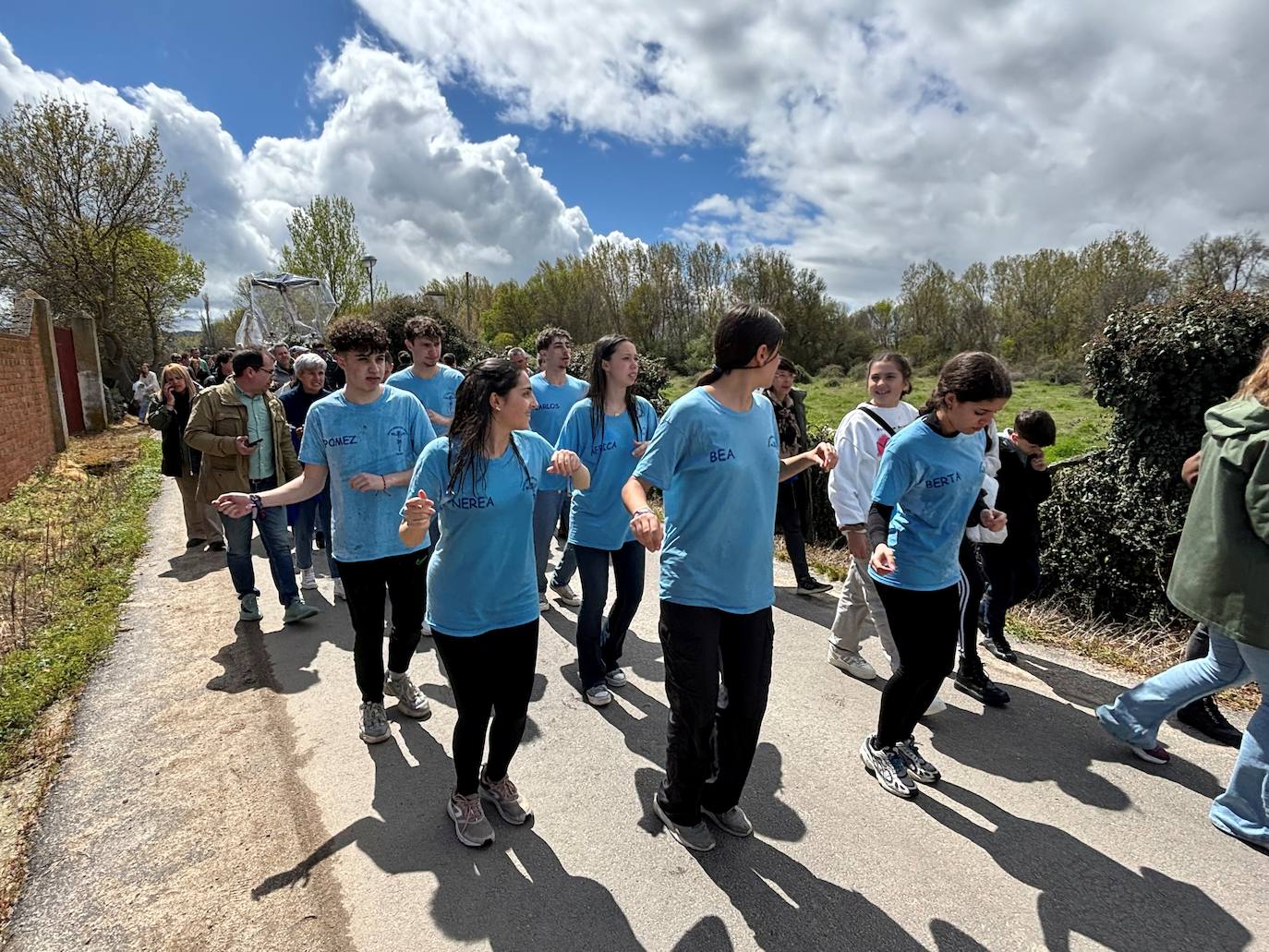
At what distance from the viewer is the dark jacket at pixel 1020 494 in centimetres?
388

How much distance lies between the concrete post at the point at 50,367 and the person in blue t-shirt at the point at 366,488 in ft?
41.6

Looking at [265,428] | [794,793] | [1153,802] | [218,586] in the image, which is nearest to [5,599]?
[218,586]

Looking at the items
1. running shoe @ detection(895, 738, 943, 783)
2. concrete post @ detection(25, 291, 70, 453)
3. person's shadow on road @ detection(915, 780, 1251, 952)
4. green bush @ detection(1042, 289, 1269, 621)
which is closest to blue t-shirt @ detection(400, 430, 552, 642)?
running shoe @ detection(895, 738, 943, 783)

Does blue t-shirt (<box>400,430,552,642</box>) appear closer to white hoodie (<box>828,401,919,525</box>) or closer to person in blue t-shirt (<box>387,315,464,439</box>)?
white hoodie (<box>828,401,919,525</box>)

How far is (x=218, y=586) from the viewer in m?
5.67

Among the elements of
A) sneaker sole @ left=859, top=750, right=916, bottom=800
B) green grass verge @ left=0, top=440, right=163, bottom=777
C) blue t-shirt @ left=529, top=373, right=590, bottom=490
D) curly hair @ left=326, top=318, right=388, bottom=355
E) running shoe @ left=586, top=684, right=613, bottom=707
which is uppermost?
curly hair @ left=326, top=318, right=388, bottom=355

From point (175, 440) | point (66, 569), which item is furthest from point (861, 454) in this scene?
point (175, 440)

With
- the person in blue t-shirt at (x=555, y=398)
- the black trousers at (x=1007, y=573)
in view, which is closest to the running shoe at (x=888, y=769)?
the black trousers at (x=1007, y=573)

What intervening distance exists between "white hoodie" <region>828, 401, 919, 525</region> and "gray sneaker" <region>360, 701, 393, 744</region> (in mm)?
2620

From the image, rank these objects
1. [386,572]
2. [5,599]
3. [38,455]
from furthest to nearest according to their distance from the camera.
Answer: [38,455] < [5,599] < [386,572]

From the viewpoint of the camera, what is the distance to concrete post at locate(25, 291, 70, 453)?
39.9 ft

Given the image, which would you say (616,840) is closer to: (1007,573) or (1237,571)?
(1237,571)

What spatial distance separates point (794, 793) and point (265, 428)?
4.66 m

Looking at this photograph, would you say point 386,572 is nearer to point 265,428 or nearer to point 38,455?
point 265,428
